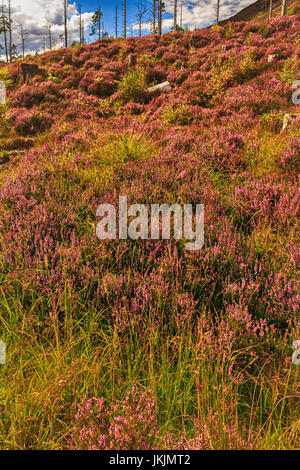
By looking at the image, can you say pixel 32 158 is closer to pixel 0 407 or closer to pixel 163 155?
pixel 163 155

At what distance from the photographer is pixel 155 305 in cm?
192

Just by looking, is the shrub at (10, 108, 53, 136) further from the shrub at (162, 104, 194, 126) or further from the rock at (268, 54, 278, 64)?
the rock at (268, 54, 278, 64)

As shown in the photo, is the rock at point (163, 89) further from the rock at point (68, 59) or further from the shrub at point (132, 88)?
the rock at point (68, 59)

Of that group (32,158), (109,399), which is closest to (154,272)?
(109,399)

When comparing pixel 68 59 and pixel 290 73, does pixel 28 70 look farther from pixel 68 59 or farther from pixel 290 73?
pixel 290 73

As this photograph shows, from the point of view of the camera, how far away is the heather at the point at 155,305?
131 centimetres

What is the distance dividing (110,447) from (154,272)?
120 cm

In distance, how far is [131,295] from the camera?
2.11 m

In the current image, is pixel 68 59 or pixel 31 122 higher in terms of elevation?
pixel 68 59

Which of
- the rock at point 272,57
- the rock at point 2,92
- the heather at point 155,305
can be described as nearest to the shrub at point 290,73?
the rock at point 272,57

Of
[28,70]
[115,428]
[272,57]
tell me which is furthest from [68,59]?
[115,428]

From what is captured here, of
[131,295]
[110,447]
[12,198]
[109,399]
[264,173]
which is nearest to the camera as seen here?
[110,447]

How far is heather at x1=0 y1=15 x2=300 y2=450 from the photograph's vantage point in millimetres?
1309

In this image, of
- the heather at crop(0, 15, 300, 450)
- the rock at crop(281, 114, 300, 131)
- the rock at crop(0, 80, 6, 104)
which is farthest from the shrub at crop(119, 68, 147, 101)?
the rock at crop(281, 114, 300, 131)
